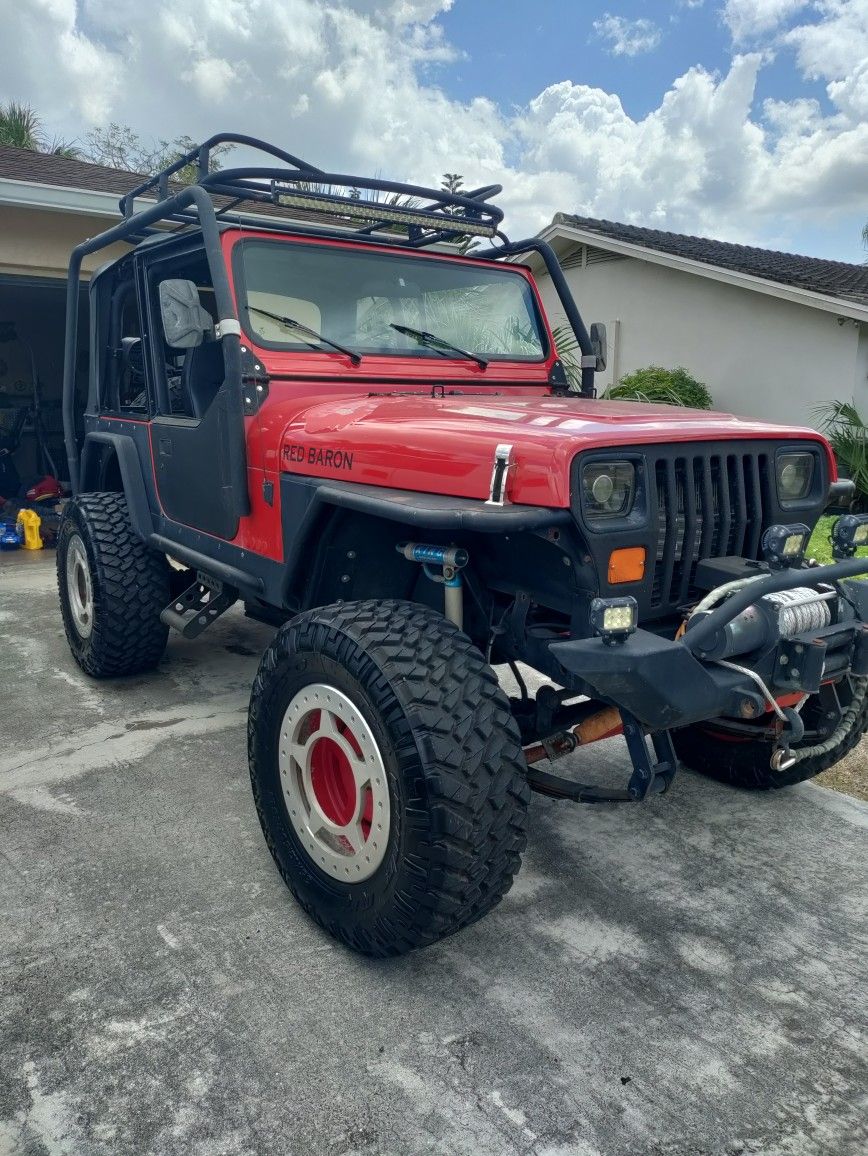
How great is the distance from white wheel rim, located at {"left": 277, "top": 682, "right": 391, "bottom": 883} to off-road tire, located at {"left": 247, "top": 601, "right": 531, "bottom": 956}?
38mm

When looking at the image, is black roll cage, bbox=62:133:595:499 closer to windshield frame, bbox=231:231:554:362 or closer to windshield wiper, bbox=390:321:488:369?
windshield frame, bbox=231:231:554:362

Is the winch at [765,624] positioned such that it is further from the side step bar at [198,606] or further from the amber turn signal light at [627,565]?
the side step bar at [198,606]

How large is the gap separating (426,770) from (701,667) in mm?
713

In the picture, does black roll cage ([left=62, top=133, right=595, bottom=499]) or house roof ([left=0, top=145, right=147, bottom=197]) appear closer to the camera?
black roll cage ([left=62, top=133, right=595, bottom=499])

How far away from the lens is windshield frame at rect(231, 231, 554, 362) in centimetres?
336

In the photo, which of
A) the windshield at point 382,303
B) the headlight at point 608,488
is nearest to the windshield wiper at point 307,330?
the windshield at point 382,303

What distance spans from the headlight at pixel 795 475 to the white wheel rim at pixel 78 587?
3.53 m

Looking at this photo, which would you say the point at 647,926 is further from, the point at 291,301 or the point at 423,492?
the point at 291,301

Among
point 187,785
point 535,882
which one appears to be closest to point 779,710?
point 535,882

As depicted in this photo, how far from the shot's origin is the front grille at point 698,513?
2.40 metres

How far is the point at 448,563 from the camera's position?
240 centimetres

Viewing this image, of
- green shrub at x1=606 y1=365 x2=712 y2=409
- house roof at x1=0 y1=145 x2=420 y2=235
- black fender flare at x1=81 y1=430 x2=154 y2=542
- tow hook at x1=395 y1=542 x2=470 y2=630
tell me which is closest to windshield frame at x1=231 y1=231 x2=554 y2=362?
tow hook at x1=395 y1=542 x2=470 y2=630

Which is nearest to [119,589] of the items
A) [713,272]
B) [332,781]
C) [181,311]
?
[181,311]

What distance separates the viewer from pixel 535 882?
9.52ft
